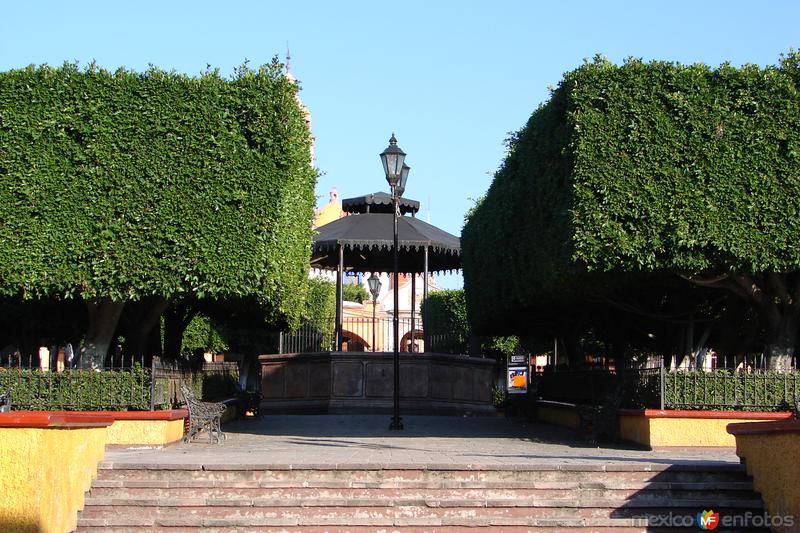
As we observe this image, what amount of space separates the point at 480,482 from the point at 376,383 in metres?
17.3

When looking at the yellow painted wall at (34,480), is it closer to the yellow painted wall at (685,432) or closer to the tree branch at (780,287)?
the yellow painted wall at (685,432)

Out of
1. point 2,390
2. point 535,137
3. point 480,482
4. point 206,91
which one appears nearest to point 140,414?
point 2,390

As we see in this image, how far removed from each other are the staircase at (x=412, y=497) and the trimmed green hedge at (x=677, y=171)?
16.6 ft

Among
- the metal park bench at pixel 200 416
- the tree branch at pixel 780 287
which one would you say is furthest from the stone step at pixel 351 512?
the tree branch at pixel 780 287

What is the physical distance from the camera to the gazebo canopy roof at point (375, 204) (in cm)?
3375

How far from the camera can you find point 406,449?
16.0 meters

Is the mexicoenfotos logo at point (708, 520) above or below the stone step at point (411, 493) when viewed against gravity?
below

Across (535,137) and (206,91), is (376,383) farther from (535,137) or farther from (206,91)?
(206,91)

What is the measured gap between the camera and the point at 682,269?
55.3 ft

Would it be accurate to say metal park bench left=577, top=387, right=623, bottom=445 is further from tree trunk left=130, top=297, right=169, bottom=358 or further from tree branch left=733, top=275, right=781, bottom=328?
tree trunk left=130, top=297, right=169, bottom=358

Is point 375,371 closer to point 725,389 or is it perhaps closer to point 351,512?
point 725,389

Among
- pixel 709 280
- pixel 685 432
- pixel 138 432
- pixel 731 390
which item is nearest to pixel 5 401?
pixel 138 432

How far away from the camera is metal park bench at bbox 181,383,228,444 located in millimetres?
17703

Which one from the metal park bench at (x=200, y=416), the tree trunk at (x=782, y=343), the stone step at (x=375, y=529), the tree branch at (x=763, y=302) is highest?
the tree branch at (x=763, y=302)
